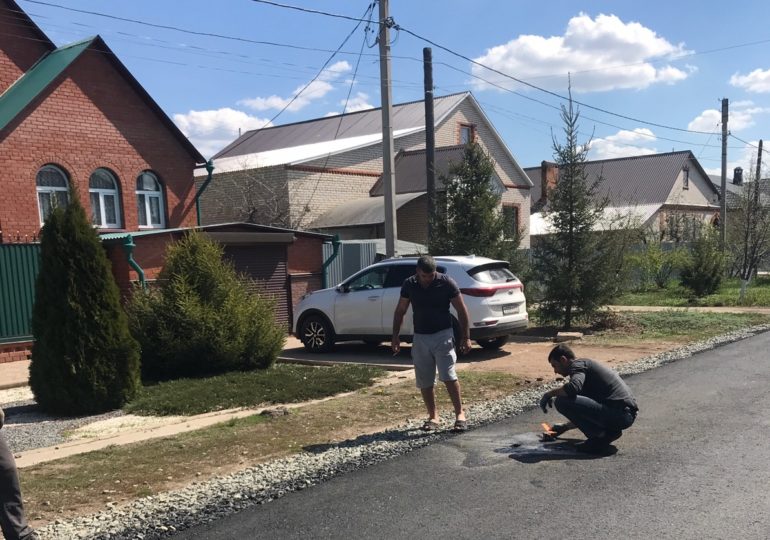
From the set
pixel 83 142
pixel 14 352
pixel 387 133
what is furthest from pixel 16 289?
pixel 387 133

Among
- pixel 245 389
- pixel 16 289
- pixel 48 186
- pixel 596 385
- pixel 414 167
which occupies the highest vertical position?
pixel 414 167

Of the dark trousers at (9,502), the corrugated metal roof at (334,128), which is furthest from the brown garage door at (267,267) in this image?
the corrugated metal roof at (334,128)

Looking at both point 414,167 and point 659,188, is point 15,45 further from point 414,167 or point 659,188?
point 659,188

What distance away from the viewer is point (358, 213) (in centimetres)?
2433

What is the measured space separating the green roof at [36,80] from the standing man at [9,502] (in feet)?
42.9

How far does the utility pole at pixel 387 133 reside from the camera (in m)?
13.1

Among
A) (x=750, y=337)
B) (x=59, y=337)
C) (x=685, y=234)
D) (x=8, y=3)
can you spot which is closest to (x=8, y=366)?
(x=59, y=337)

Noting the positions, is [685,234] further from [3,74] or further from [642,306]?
[3,74]

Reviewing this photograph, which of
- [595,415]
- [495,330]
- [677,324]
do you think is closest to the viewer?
[595,415]

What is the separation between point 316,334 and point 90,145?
28.3ft

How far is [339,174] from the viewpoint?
26906 mm

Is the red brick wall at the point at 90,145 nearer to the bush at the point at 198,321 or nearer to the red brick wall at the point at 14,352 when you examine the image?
the red brick wall at the point at 14,352

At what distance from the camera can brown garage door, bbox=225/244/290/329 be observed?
1434 cm

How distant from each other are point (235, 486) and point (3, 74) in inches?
624
